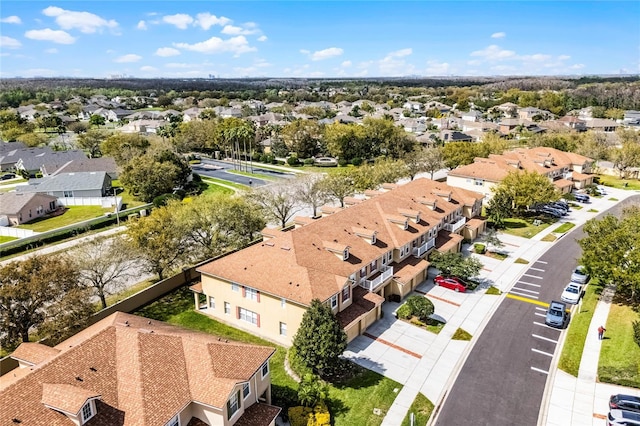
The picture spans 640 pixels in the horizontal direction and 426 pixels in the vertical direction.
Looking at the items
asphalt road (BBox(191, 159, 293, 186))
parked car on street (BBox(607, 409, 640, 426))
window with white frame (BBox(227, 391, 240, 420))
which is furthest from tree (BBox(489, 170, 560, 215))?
window with white frame (BBox(227, 391, 240, 420))

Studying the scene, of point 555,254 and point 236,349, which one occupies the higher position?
point 236,349

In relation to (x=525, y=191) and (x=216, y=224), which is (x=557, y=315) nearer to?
(x=525, y=191)

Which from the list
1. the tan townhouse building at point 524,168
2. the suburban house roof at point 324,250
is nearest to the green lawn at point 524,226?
the tan townhouse building at point 524,168

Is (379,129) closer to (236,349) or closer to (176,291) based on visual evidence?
(176,291)

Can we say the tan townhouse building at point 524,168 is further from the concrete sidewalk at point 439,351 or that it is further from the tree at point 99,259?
the tree at point 99,259

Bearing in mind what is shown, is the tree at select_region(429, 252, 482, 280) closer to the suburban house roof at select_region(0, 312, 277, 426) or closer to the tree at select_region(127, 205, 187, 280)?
the suburban house roof at select_region(0, 312, 277, 426)

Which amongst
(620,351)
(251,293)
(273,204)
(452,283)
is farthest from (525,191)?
(251,293)

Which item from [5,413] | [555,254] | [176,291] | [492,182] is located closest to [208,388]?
[5,413]
